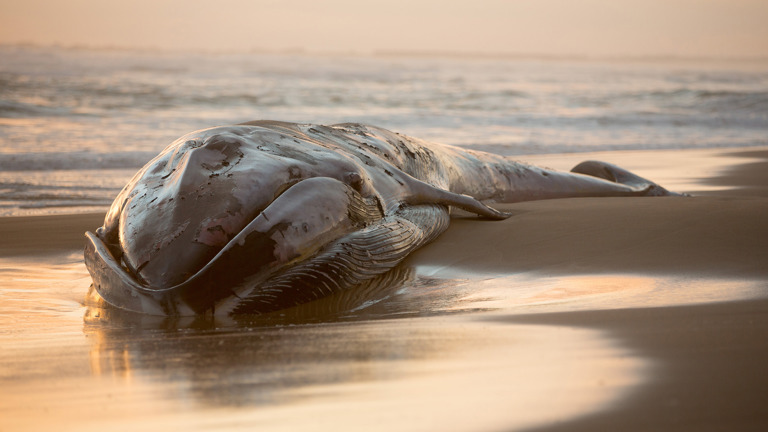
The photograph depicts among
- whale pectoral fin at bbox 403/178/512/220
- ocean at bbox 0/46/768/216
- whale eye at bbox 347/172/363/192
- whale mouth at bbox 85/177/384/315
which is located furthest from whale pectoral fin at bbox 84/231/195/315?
ocean at bbox 0/46/768/216

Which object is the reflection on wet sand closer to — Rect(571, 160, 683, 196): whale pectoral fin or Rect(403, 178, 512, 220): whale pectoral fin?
Rect(403, 178, 512, 220): whale pectoral fin

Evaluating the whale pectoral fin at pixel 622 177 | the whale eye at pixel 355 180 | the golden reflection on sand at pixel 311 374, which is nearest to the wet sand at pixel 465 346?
the golden reflection on sand at pixel 311 374

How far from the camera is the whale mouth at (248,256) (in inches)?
131

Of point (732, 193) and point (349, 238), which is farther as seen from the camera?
point (732, 193)

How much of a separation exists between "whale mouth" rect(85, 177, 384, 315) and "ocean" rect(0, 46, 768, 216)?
161 inches

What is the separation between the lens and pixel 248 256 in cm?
337

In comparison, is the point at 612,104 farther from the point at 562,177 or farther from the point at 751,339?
the point at 751,339

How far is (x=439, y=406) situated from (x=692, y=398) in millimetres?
656

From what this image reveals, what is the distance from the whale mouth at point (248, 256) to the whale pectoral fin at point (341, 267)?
0.04 metres

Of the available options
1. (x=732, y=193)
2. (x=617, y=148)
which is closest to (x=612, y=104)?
(x=617, y=148)

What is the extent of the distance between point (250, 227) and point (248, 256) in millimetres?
131

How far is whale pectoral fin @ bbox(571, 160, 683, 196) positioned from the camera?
24.1ft

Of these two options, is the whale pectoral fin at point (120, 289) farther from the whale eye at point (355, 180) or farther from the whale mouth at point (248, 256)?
the whale eye at point (355, 180)

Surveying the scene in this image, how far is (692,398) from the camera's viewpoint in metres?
2.20
